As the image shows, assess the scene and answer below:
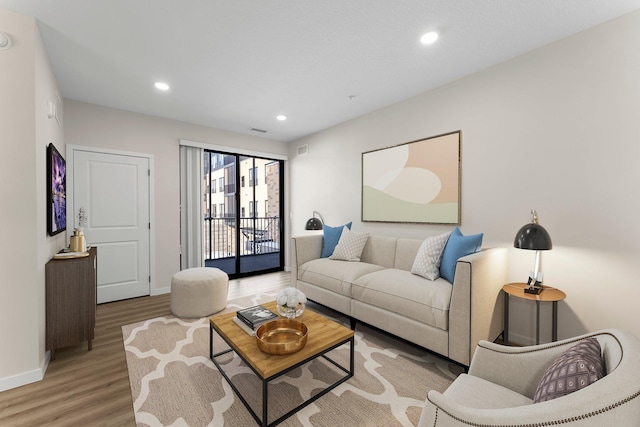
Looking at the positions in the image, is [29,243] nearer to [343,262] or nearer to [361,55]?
[343,262]

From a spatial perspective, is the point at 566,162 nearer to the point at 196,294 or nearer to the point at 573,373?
the point at 573,373

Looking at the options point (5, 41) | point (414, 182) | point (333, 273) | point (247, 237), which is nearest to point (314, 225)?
point (333, 273)

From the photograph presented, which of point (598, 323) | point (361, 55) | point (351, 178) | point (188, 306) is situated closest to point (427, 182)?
point (351, 178)

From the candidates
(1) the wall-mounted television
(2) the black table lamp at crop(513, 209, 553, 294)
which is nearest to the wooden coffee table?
(2) the black table lamp at crop(513, 209, 553, 294)

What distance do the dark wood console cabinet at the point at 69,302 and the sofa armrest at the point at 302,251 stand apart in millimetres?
1951

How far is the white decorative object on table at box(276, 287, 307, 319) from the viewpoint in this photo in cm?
192

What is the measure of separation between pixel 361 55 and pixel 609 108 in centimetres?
188

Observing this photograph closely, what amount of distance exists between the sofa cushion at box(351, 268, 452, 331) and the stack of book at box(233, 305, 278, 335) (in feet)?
3.04

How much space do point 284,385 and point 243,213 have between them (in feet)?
11.8

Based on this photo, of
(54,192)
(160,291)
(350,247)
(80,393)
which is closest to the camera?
(80,393)

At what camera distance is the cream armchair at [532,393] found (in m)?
0.71

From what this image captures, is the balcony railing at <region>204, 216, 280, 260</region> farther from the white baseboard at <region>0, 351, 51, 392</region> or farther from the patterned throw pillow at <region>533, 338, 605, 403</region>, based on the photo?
the patterned throw pillow at <region>533, 338, 605, 403</region>

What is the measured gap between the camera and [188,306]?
9.63 ft

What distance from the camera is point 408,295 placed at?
2.23m
